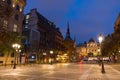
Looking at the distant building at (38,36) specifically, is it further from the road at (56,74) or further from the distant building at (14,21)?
the road at (56,74)

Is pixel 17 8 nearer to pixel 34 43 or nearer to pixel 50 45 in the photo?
pixel 34 43

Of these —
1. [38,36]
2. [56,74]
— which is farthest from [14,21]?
[56,74]

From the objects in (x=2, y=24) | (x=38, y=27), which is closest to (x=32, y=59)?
(x=38, y=27)

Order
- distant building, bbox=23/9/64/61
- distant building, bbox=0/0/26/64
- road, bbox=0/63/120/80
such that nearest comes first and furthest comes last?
road, bbox=0/63/120/80, distant building, bbox=0/0/26/64, distant building, bbox=23/9/64/61

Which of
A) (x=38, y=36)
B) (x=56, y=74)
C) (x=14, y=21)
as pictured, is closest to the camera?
(x=56, y=74)

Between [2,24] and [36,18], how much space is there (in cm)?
9769

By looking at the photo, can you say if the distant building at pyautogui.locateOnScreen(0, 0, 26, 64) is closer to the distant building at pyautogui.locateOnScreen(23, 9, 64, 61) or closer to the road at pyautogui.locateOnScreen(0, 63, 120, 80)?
the distant building at pyautogui.locateOnScreen(23, 9, 64, 61)

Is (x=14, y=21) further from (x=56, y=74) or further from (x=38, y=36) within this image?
(x=56, y=74)

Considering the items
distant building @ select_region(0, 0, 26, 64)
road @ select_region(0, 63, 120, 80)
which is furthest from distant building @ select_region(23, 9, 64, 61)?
road @ select_region(0, 63, 120, 80)

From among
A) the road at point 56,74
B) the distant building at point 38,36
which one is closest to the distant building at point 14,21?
the distant building at point 38,36

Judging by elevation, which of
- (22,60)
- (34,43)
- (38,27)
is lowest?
(22,60)

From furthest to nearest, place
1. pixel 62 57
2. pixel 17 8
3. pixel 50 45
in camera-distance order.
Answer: pixel 62 57 → pixel 50 45 → pixel 17 8

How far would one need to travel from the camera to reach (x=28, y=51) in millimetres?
94062

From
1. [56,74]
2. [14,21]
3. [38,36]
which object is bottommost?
[56,74]
